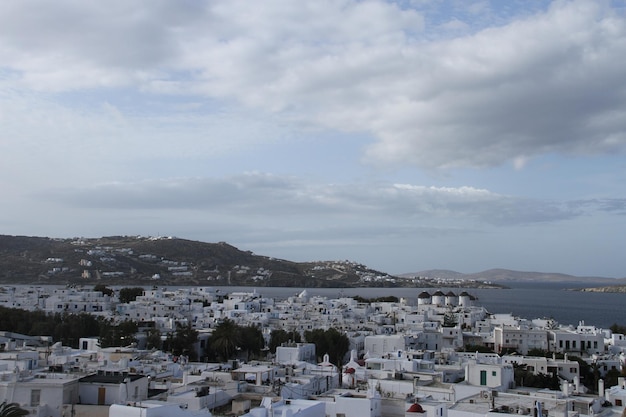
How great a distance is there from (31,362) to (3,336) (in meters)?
Answer: 14.1

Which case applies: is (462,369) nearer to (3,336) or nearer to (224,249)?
(3,336)

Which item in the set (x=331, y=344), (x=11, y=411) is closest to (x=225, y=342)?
(x=331, y=344)

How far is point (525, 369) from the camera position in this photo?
29844mm

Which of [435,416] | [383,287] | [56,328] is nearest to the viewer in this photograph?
[435,416]

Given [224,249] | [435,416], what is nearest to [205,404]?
[435,416]

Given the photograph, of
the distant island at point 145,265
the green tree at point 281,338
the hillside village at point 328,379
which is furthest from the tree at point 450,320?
the distant island at point 145,265

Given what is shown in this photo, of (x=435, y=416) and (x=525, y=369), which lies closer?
(x=435, y=416)

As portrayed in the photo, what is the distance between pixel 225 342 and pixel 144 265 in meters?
117

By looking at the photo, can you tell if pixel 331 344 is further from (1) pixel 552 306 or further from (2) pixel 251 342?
(1) pixel 552 306

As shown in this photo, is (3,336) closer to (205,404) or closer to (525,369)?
(205,404)

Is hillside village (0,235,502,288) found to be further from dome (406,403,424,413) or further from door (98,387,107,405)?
dome (406,403,424,413)

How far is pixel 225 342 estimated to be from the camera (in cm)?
3612

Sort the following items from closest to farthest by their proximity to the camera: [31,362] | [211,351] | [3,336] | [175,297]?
[31,362]
[3,336]
[211,351]
[175,297]

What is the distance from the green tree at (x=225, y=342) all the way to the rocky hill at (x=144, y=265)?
92.7 metres
